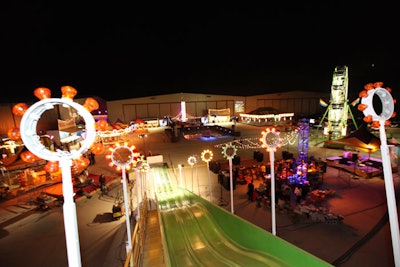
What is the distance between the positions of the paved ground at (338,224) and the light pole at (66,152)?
8.16 m

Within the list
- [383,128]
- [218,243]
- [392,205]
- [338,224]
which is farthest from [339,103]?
[392,205]

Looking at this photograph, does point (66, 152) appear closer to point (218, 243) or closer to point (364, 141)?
point (218, 243)

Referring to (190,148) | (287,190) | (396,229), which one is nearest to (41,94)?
(396,229)

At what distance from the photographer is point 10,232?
10430mm

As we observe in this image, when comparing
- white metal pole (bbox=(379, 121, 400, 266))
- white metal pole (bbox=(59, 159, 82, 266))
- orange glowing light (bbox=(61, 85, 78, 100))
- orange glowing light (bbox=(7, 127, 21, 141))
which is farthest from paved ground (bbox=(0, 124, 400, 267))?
orange glowing light (bbox=(7, 127, 21, 141))

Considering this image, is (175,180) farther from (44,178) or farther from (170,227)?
(44,178)

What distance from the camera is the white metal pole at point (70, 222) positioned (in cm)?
269

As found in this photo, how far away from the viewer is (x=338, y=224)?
9766mm

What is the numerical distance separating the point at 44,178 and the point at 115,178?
5.06 m

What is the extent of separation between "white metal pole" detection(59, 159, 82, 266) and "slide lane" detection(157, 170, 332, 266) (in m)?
3.66

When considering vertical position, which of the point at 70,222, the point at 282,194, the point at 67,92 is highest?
the point at 67,92

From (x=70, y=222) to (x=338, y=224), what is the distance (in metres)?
10.7

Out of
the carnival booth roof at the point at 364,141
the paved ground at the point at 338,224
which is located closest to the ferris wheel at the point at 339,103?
the carnival booth roof at the point at 364,141

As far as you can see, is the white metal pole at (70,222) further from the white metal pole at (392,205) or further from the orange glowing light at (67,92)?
the white metal pole at (392,205)
